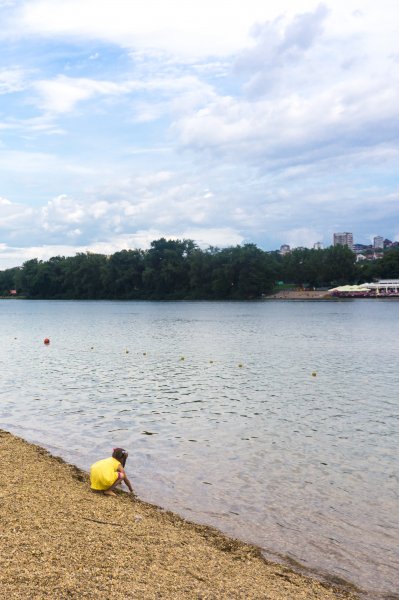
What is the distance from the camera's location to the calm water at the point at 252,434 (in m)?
13.1

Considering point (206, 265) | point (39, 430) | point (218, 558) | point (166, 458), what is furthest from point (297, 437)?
point (206, 265)

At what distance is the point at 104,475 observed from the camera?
14.6 m

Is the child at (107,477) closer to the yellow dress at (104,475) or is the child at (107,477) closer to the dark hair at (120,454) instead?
the yellow dress at (104,475)

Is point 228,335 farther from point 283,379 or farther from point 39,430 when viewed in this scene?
point 39,430

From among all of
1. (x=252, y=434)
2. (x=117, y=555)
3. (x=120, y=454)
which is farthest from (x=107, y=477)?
(x=252, y=434)

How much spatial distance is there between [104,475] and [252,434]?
8811mm

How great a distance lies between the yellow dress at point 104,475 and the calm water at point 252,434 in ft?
4.51

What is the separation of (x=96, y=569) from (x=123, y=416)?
16583 millimetres

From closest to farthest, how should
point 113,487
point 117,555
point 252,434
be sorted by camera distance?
point 117,555 → point 113,487 → point 252,434

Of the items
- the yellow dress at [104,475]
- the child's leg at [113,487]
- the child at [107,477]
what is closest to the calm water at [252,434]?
the child's leg at [113,487]

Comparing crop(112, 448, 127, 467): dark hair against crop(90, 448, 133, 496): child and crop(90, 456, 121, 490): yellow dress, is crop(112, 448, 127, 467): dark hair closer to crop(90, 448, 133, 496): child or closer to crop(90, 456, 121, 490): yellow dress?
crop(90, 448, 133, 496): child

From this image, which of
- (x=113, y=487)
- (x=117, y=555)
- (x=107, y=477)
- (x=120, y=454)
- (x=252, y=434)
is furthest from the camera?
(x=252, y=434)

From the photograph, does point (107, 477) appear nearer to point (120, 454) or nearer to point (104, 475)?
point (104, 475)

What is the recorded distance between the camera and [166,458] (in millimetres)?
18891
